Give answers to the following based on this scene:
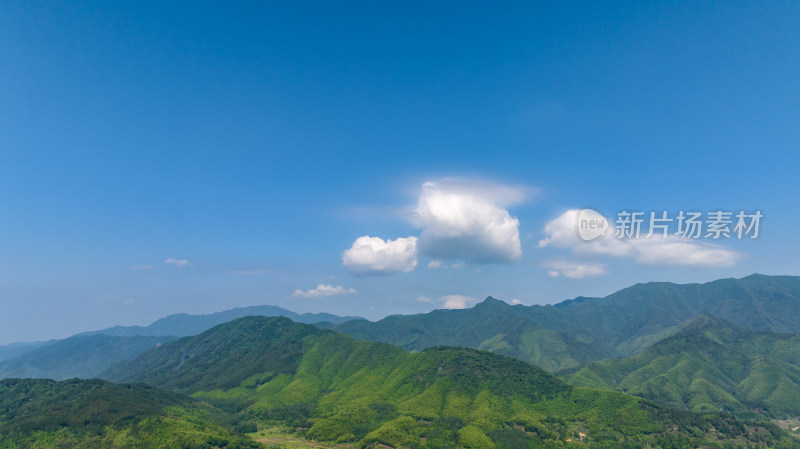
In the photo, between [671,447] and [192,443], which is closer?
[192,443]

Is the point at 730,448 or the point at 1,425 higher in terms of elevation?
the point at 730,448

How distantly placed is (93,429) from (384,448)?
121 metres

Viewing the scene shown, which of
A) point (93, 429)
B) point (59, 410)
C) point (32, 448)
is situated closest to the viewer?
point (32, 448)

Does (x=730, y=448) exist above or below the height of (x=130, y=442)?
above

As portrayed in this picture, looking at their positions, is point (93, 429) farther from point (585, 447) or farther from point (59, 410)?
point (585, 447)

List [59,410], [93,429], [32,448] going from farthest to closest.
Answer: [59,410] < [93,429] < [32,448]

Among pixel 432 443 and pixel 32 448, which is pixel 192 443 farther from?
pixel 432 443

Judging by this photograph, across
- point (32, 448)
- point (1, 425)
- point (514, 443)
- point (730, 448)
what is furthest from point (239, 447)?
point (730, 448)

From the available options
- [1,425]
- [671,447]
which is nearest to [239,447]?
[1,425]

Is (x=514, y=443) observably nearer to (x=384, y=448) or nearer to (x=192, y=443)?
(x=384, y=448)

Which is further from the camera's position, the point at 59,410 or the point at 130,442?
the point at 59,410

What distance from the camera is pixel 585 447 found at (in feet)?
639

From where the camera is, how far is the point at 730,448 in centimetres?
19925

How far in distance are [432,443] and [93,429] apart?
5592 inches
